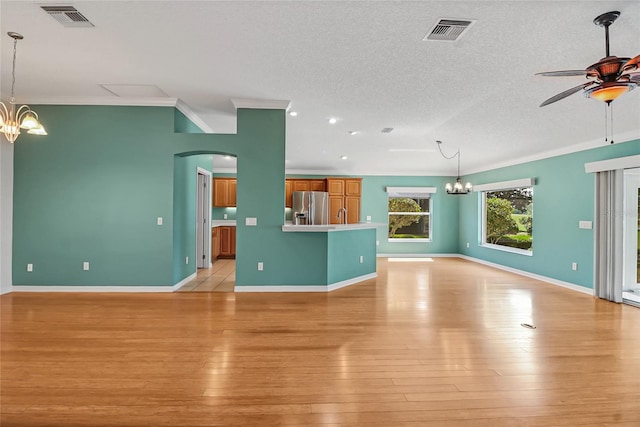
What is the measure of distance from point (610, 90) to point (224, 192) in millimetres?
8936

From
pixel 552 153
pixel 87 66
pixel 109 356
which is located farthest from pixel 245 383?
pixel 552 153

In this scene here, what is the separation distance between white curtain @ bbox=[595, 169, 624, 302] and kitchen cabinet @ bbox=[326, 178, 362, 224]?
5.75m

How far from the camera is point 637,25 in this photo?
2.72 metres

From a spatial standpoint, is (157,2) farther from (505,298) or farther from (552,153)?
(552,153)

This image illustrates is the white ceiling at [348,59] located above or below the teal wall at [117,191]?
above

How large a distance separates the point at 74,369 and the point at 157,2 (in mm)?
2858

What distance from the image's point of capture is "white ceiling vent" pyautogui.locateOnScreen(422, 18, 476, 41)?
282 centimetres

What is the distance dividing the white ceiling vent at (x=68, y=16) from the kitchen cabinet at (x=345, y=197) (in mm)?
7508

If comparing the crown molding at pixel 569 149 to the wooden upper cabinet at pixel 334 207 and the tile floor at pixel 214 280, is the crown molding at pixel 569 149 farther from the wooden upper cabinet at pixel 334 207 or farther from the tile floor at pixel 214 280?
the tile floor at pixel 214 280

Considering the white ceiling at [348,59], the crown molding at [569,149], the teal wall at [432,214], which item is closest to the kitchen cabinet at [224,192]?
the teal wall at [432,214]

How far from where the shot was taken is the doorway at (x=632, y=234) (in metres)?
5.57

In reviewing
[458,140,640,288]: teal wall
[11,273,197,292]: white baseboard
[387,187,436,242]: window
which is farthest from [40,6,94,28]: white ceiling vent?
[387,187,436,242]: window

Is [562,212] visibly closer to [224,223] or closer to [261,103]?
[261,103]

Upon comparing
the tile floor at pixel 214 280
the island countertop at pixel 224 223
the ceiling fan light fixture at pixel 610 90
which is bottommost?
the tile floor at pixel 214 280
